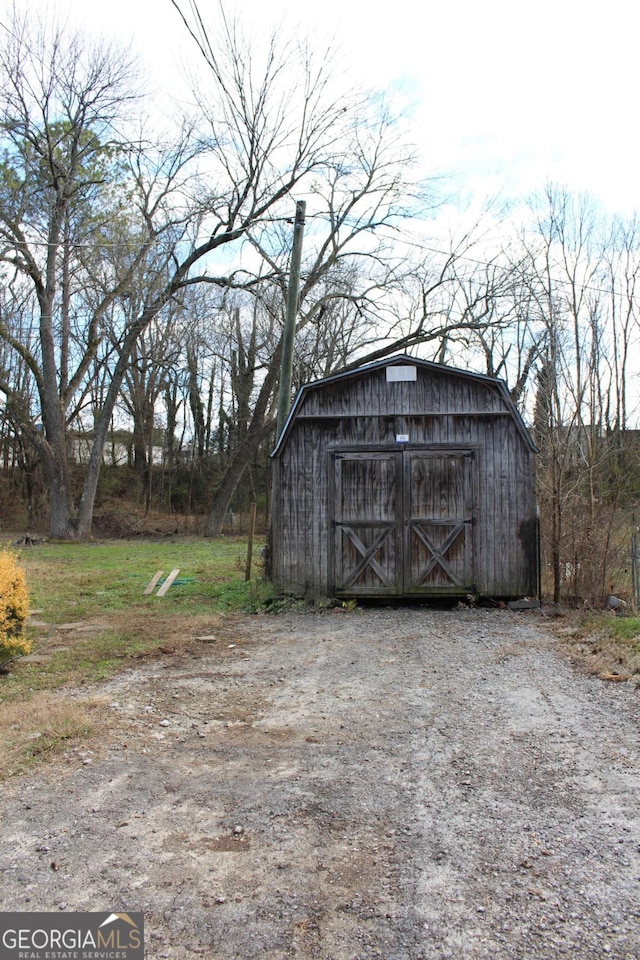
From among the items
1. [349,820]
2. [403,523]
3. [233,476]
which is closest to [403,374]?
[403,523]

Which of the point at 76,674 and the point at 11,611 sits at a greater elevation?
the point at 11,611

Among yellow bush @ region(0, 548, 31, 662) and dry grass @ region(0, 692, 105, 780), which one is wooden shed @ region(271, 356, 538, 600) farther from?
dry grass @ region(0, 692, 105, 780)

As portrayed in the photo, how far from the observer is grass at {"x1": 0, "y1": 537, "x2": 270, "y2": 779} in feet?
16.3

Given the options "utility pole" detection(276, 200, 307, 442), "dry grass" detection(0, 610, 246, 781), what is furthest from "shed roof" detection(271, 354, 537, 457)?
"dry grass" detection(0, 610, 246, 781)

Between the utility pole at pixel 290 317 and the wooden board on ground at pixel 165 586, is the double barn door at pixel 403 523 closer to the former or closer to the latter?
the utility pole at pixel 290 317

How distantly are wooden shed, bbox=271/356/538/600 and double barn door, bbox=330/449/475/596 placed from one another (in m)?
0.01

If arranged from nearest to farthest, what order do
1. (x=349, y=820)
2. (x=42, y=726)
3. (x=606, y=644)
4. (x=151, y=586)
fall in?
(x=349, y=820) < (x=42, y=726) < (x=606, y=644) < (x=151, y=586)

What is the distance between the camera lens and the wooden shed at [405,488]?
1047 centimetres

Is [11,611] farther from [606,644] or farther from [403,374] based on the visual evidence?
[403,374]

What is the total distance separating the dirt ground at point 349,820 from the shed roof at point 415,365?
4.90 m

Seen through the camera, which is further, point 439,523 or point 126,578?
point 126,578

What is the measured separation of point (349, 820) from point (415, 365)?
7.99 m

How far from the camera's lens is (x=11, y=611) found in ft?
22.2

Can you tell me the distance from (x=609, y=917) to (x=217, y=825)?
1.77 metres
